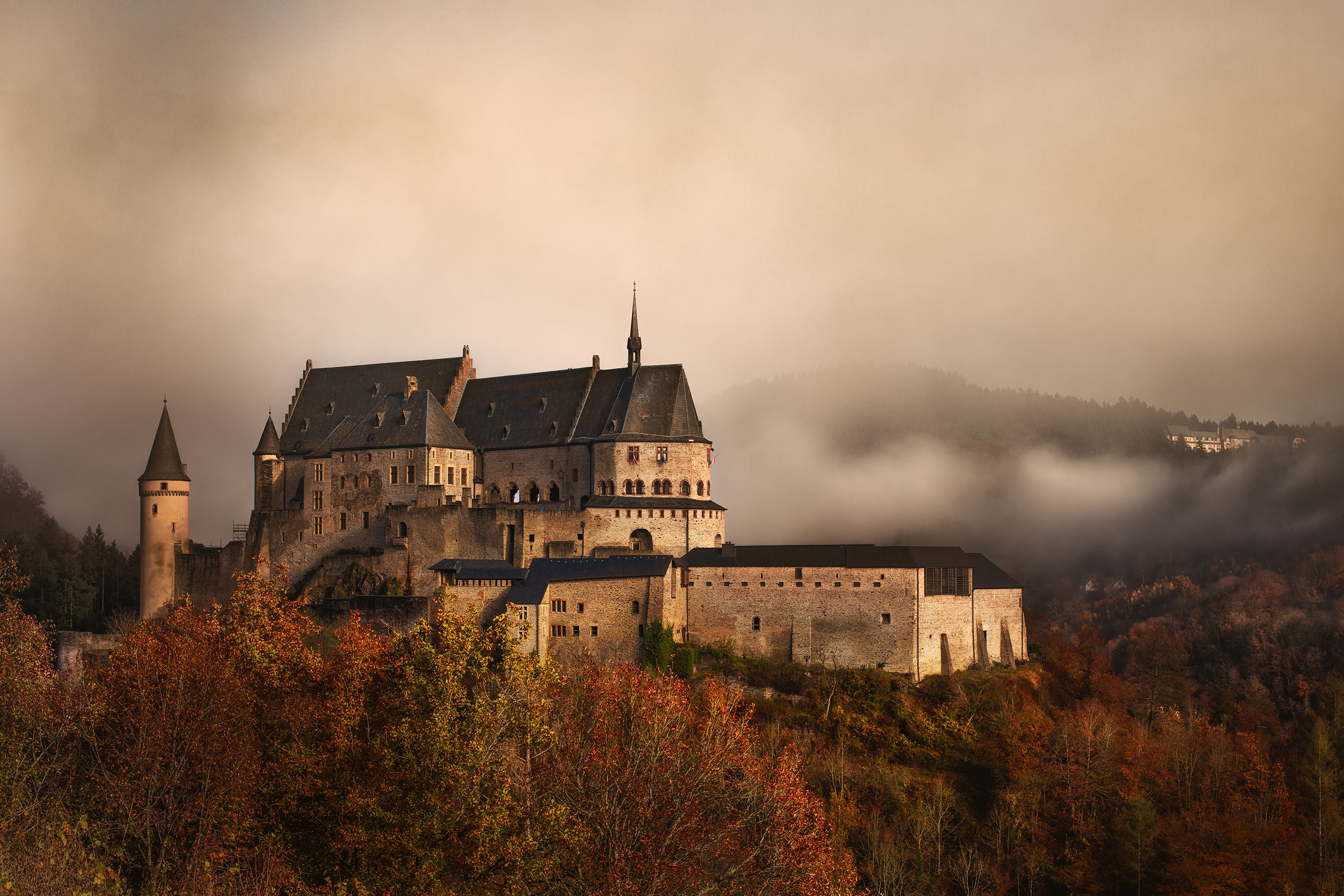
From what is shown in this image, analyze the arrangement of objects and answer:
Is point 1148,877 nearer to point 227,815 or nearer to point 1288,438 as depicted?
point 227,815

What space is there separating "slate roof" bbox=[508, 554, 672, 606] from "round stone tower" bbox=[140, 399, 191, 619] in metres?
21.1

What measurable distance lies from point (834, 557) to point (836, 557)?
7cm

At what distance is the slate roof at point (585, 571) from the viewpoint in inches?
1877

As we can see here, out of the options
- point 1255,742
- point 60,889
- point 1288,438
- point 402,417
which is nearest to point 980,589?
point 1255,742

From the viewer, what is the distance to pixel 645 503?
53.2m

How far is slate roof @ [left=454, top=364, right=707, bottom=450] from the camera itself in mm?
56375

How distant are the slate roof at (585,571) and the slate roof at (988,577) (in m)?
13.8

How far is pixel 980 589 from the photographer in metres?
50.2

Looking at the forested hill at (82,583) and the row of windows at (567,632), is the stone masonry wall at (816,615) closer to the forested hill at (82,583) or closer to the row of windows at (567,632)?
the row of windows at (567,632)

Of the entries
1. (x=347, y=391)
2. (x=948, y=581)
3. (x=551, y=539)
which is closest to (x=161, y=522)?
(x=347, y=391)

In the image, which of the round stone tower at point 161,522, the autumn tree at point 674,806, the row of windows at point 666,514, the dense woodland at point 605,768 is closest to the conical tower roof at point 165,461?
the round stone tower at point 161,522

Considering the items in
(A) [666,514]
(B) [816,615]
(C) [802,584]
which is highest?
(A) [666,514]

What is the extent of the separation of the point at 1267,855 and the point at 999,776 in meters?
10.8

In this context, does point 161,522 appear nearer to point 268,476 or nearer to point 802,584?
point 268,476
